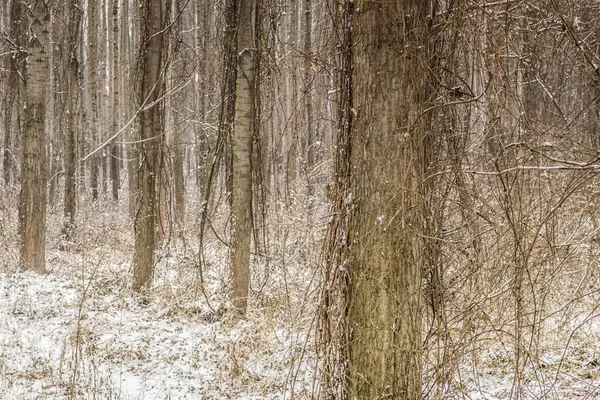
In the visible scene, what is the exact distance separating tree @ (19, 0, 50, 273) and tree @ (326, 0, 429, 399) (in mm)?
7813

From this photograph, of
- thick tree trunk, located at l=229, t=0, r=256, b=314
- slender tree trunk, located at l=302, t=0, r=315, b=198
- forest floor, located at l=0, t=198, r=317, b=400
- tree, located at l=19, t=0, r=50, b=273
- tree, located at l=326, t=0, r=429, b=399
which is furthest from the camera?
tree, located at l=19, t=0, r=50, b=273

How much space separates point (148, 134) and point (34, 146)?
9.14ft

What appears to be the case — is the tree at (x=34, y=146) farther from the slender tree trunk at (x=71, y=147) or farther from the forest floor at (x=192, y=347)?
the slender tree trunk at (x=71, y=147)

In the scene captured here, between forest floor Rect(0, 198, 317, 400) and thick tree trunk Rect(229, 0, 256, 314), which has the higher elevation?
thick tree trunk Rect(229, 0, 256, 314)

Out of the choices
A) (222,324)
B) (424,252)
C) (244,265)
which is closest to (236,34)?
(244,265)

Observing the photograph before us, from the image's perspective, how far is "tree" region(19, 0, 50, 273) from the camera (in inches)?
369

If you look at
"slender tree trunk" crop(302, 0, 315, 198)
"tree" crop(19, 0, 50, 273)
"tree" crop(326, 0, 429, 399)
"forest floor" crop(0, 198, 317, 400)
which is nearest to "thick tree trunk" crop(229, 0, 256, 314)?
"forest floor" crop(0, 198, 317, 400)


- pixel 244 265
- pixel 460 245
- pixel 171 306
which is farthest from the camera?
pixel 171 306

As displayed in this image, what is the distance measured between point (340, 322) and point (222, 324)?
352 centimetres

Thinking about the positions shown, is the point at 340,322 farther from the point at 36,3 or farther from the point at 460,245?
the point at 36,3

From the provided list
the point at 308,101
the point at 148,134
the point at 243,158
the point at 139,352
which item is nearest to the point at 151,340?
the point at 139,352

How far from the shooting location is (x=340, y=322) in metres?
3.16

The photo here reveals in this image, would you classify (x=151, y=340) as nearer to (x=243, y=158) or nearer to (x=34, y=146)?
(x=243, y=158)

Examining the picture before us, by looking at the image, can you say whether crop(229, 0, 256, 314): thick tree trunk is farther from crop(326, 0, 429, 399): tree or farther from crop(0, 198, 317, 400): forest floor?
crop(326, 0, 429, 399): tree
